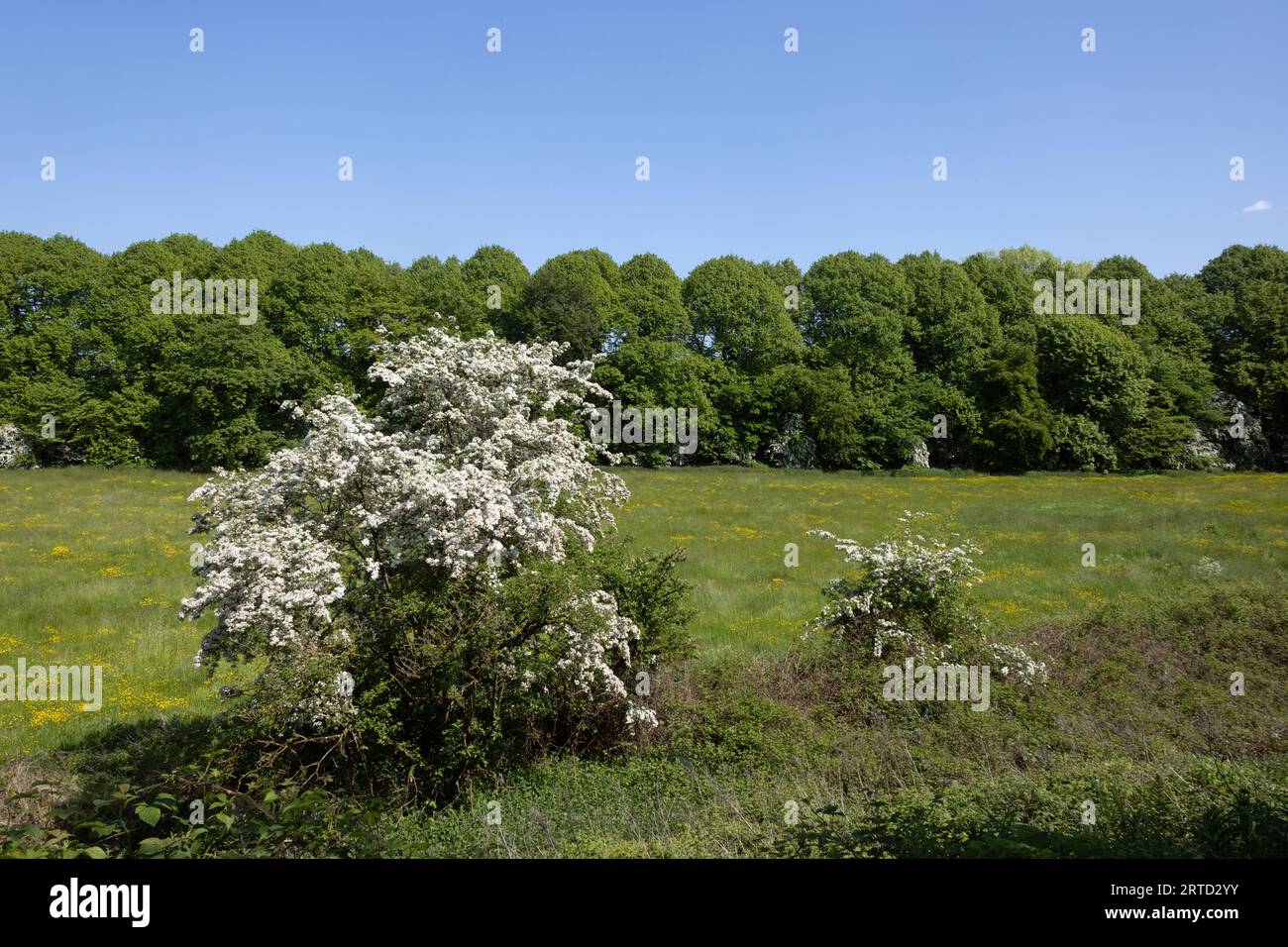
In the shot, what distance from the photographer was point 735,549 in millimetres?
33188

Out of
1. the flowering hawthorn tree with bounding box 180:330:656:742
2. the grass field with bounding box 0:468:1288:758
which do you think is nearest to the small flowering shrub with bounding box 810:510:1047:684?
the grass field with bounding box 0:468:1288:758

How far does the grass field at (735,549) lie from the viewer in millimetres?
19344

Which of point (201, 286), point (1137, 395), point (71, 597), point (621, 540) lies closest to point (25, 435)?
point (201, 286)

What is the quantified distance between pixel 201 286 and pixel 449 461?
62.4 metres

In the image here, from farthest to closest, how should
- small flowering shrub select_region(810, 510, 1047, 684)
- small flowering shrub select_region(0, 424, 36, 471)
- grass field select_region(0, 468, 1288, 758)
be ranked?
small flowering shrub select_region(0, 424, 36, 471)
grass field select_region(0, 468, 1288, 758)
small flowering shrub select_region(810, 510, 1047, 684)

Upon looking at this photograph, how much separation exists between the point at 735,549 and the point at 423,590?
22013mm

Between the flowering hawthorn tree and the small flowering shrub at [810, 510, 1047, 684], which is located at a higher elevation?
the flowering hawthorn tree

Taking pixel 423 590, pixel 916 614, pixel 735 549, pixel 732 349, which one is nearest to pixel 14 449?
pixel 735 549

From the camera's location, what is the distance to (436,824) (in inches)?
423

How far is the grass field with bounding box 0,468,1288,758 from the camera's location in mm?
19344

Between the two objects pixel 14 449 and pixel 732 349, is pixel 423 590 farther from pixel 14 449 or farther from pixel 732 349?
pixel 732 349

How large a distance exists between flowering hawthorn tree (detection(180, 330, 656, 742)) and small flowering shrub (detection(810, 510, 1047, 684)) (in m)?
5.80

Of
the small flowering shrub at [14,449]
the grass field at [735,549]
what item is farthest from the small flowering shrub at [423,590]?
the small flowering shrub at [14,449]

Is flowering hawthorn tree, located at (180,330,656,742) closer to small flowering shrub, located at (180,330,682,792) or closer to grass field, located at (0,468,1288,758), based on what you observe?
small flowering shrub, located at (180,330,682,792)
